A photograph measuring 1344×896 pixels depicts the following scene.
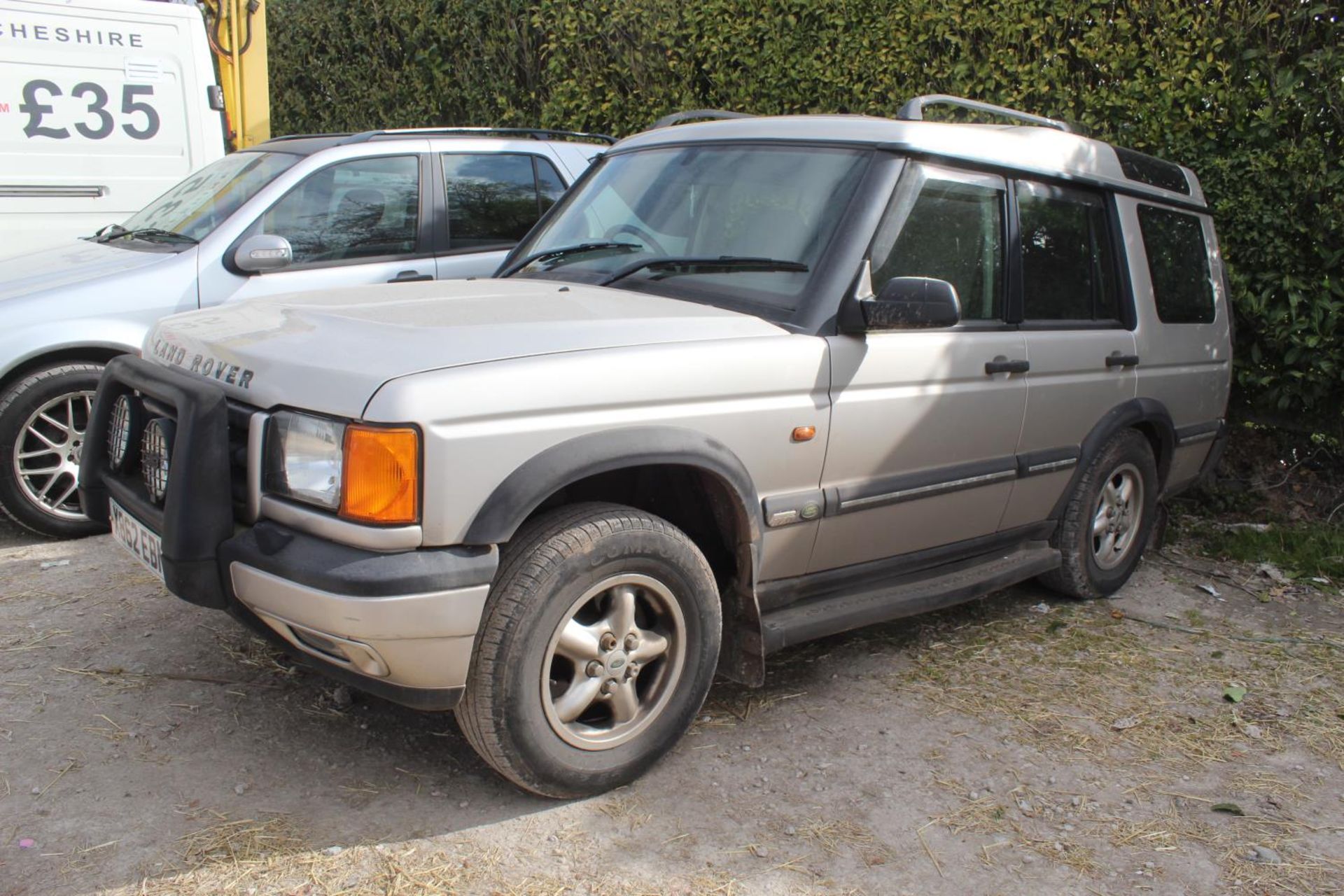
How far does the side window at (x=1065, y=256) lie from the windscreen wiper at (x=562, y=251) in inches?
59.3

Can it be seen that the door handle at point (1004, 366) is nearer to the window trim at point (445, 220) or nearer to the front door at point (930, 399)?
the front door at point (930, 399)

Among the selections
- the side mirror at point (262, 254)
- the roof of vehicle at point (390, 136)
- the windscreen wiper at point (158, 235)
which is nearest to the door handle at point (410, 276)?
the side mirror at point (262, 254)

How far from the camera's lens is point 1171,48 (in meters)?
5.95

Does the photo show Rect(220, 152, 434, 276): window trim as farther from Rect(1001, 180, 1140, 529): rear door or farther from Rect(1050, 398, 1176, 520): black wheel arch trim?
Rect(1050, 398, 1176, 520): black wheel arch trim

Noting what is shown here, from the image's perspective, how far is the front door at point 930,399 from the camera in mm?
3674

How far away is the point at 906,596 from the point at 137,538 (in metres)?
2.45

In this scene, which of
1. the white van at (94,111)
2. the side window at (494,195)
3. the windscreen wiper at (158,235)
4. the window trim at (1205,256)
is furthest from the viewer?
the white van at (94,111)

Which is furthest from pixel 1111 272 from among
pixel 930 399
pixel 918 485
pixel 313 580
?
pixel 313 580

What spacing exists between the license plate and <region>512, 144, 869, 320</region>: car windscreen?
1.63 meters

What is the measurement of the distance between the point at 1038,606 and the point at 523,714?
2.91 metres

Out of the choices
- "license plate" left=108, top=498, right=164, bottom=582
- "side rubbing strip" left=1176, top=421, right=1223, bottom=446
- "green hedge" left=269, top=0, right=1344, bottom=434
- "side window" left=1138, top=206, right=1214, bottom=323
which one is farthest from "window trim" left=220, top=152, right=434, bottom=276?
"side rubbing strip" left=1176, top=421, right=1223, bottom=446

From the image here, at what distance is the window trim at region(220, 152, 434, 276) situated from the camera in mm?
5508

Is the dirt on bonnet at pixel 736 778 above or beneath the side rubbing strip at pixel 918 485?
beneath

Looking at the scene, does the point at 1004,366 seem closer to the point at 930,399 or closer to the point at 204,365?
the point at 930,399
